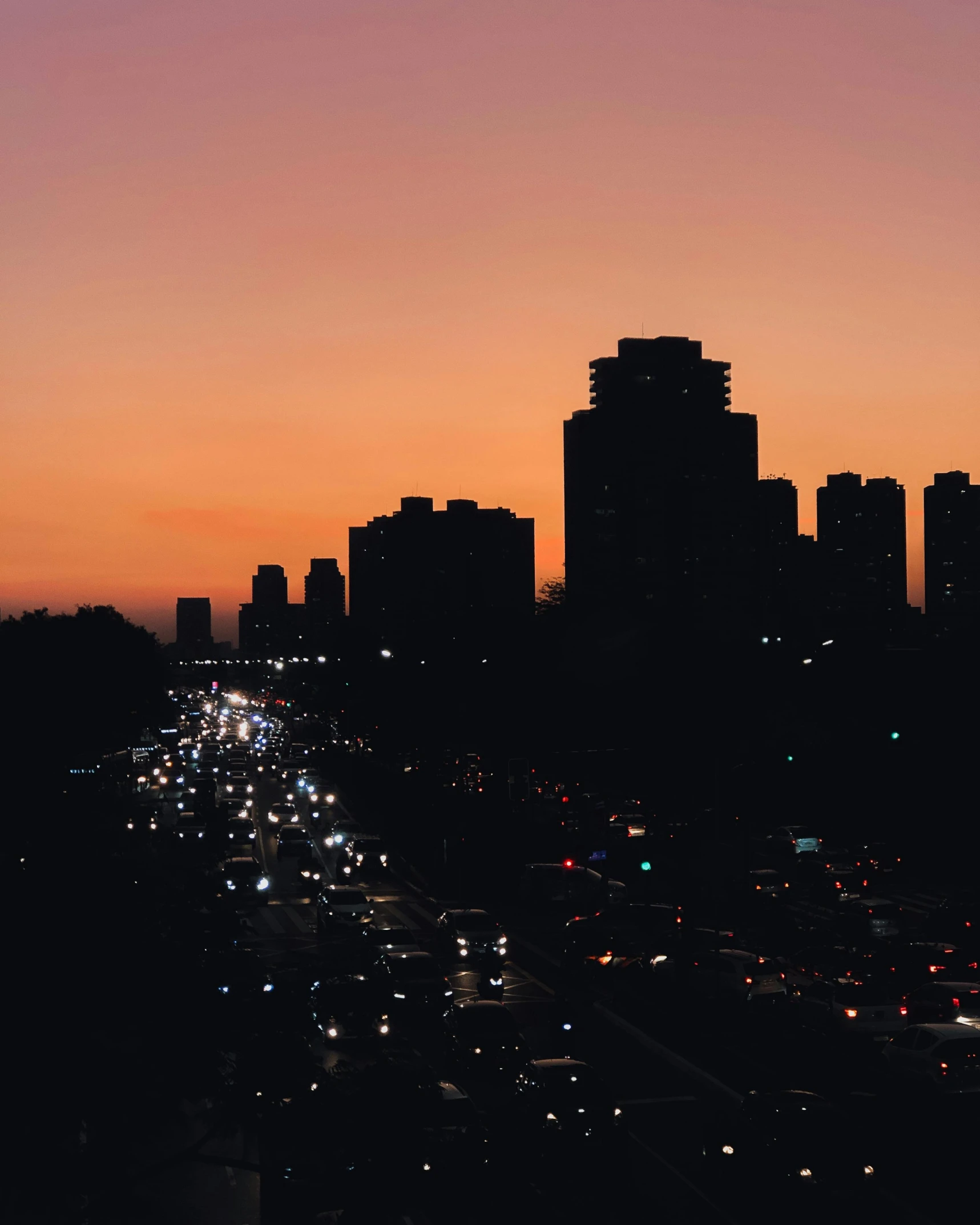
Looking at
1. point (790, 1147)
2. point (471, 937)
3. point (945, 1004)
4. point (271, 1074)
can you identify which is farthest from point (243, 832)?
point (271, 1074)

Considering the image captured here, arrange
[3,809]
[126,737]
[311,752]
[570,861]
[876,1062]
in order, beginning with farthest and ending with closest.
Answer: [311,752], [126,737], [570,861], [876,1062], [3,809]

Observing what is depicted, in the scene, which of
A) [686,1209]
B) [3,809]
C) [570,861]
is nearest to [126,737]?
[570,861]

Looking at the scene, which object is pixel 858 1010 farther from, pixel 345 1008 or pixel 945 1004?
pixel 345 1008

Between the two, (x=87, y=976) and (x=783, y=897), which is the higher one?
(x=87, y=976)

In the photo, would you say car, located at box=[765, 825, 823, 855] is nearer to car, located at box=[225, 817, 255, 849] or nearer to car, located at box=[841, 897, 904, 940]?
car, located at box=[841, 897, 904, 940]

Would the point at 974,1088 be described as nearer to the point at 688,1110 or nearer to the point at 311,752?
the point at 688,1110

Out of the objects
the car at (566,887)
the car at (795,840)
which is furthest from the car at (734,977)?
the car at (795,840)
